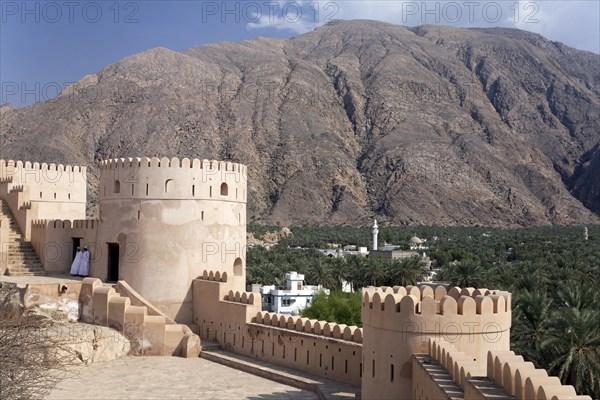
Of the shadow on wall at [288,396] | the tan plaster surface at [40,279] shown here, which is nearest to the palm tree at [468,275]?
the tan plaster surface at [40,279]

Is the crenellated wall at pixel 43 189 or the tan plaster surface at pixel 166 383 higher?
the crenellated wall at pixel 43 189

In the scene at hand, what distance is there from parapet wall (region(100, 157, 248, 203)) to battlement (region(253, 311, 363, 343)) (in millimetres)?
3322

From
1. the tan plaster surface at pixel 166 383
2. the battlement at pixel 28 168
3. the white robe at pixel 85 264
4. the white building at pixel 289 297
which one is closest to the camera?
the tan plaster surface at pixel 166 383

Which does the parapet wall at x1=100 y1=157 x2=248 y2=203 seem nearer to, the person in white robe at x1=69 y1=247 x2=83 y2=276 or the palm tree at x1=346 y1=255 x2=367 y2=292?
the person in white robe at x1=69 y1=247 x2=83 y2=276

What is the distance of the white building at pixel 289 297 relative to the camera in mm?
31422

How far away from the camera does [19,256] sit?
17781 millimetres

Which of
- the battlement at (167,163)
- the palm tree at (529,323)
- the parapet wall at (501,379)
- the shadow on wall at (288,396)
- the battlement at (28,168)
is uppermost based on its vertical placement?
the battlement at (28,168)

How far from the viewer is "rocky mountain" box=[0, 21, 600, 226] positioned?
8675 cm

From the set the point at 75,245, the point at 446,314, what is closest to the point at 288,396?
the point at 446,314

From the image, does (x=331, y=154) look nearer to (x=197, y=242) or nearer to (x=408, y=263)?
(x=408, y=263)

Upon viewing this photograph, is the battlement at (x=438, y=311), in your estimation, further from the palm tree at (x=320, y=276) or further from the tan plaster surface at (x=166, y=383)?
the palm tree at (x=320, y=276)

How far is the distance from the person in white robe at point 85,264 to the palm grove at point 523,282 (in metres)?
9.14

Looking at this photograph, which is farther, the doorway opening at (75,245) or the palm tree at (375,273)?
the palm tree at (375,273)

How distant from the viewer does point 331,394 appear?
35.9 feet
